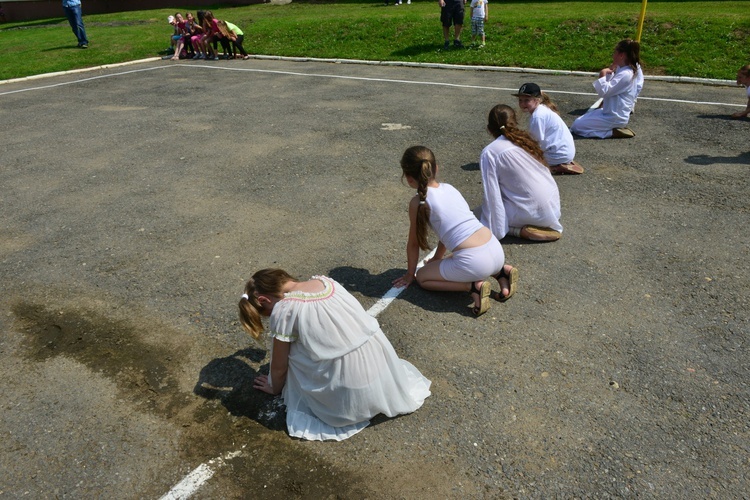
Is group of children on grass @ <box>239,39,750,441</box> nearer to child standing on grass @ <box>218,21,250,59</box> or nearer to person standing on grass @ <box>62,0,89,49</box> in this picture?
child standing on grass @ <box>218,21,250,59</box>

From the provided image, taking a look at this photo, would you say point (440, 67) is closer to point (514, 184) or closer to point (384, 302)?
point (514, 184)

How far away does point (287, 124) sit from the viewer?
35.6 ft

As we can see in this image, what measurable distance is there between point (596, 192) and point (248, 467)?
5743 millimetres

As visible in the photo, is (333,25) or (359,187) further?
(333,25)

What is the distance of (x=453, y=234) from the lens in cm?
509

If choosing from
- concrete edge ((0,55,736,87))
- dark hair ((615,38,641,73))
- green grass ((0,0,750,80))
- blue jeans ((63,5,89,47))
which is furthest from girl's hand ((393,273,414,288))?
blue jeans ((63,5,89,47))

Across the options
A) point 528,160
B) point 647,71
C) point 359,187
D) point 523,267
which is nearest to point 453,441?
point 523,267

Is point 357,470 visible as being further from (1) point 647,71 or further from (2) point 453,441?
(1) point 647,71

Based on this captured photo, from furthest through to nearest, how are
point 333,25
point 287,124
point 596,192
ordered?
1. point 333,25
2. point 287,124
3. point 596,192

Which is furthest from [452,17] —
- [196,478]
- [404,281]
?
[196,478]

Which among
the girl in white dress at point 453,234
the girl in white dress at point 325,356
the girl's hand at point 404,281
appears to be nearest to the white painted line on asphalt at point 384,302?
the girl's hand at point 404,281

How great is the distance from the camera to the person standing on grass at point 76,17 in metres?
20.2

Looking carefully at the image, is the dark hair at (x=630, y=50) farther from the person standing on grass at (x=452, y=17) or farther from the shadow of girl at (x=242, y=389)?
the person standing on grass at (x=452, y=17)

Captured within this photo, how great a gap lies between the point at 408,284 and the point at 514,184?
5.45 ft
